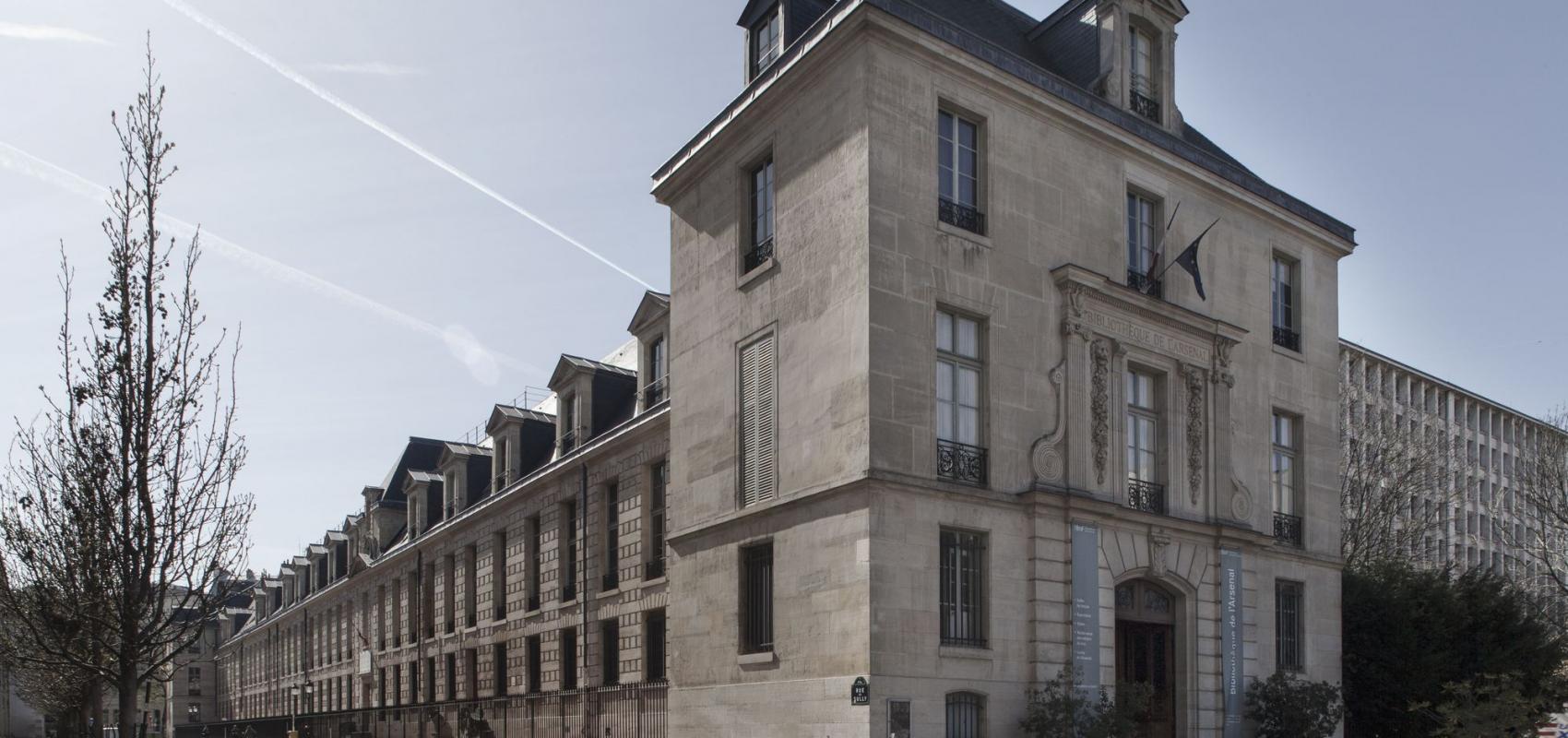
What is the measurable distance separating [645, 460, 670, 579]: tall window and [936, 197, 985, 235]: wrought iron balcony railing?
11355 mm

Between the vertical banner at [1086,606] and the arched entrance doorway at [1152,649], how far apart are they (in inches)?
56.4

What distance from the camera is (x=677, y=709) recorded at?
2502 centimetres

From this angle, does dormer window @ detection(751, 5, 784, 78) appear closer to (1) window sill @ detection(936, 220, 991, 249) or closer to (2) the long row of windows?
(1) window sill @ detection(936, 220, 991, 249)

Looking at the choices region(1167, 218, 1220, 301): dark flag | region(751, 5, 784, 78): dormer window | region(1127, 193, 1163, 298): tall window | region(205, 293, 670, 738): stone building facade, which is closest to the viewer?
region(751, 5, 784, 78): dormer window

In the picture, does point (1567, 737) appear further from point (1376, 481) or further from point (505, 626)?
point (505, 626)

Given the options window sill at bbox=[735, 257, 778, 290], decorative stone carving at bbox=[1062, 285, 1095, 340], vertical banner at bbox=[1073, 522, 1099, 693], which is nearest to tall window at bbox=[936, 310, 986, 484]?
decorative stone carving at bbox=[1062, 285, 1095, 340]

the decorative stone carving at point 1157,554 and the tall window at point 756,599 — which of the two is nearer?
the tall window at point 756,599

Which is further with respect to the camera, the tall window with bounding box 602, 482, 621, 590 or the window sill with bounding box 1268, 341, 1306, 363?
the tall window with bounding box 602, 482, 621, 590

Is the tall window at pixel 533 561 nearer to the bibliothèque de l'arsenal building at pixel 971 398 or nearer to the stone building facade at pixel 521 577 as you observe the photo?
the stone building facade at pixel 521 577

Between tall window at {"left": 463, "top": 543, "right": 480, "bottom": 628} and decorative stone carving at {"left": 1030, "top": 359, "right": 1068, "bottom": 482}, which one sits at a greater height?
decorative stone carving at {"left": 1030, "top": 359, "right": 1068, "bottom": 482}

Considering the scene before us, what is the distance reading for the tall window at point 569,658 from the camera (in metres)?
36.0

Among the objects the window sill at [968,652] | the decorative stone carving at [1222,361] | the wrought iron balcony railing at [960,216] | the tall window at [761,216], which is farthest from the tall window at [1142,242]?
the window sill at [968,652]

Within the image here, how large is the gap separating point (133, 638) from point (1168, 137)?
19362 mm

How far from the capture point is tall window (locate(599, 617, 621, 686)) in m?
33.7
